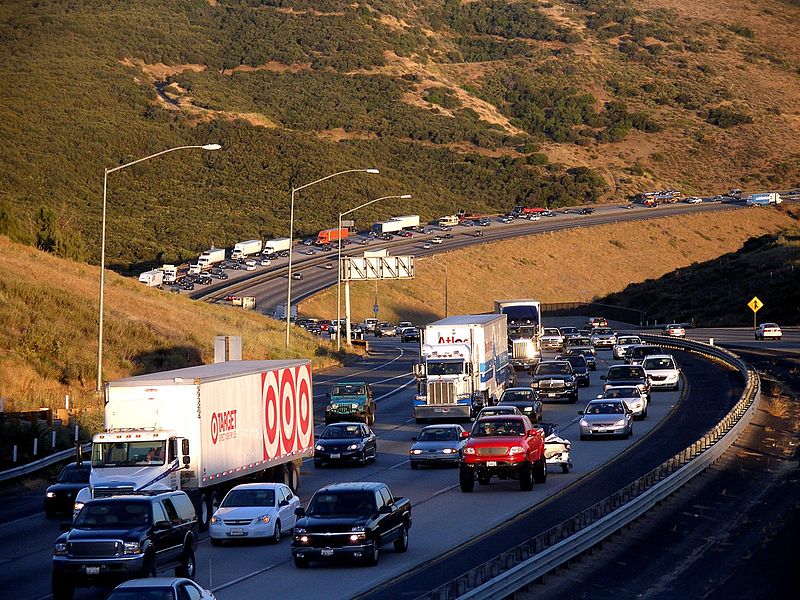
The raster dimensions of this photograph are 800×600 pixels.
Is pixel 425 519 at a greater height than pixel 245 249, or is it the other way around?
pixel 245 249

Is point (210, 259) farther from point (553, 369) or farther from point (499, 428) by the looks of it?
point (499, 428)

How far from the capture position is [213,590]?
23.2 meters

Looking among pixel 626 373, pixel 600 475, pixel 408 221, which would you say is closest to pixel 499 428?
pixel 600 475

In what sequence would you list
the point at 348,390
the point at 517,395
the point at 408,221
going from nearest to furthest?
the point at 517,395
the point at 348,390
the point at 408,221

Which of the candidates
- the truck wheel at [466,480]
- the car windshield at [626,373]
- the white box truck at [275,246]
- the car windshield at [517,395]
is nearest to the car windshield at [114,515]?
the truck wheel at [466,480]

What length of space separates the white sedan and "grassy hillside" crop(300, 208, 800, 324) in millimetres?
88362

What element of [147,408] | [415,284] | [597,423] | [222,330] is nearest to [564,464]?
[597,423]

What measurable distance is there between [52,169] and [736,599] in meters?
145

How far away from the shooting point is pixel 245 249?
146000mm

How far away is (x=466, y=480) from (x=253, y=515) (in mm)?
8480

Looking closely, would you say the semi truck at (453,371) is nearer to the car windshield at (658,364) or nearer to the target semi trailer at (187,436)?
the car windshield at (658,364)

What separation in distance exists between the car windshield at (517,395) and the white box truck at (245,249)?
3660 inches

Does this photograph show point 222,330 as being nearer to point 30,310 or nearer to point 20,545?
point 30,310

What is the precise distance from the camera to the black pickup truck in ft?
81.7
